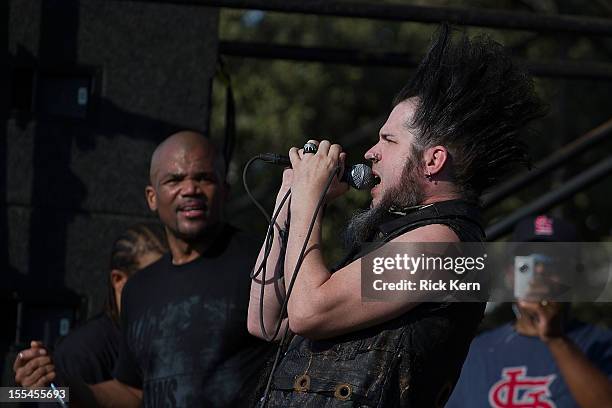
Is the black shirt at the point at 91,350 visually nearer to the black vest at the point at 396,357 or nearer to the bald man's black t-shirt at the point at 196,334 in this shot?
the bald man's black t-shirt at the point at 196,334

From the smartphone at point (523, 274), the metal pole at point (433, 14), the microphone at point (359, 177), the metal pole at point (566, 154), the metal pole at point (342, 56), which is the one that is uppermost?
the metal pole at point (342, 56)

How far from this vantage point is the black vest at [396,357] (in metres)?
2.90

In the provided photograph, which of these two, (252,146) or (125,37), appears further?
(252,146)

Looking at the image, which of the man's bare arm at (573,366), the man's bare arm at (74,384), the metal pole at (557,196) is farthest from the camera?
the metal pole at (557,196)

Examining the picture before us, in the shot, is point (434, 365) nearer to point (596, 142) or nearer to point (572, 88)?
point (596, 142)

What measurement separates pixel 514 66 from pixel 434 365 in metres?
0.84

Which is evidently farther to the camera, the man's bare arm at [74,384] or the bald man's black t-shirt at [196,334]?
the bald man's black t-shirt at [196,334]

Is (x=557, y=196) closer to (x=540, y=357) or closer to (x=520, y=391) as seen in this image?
(x=540, y=357)

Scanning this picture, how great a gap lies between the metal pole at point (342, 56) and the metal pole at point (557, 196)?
48cm

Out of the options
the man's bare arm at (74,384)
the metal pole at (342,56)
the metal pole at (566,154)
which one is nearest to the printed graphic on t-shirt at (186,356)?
the man's bare arm at (74,384)

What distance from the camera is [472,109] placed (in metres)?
3.08

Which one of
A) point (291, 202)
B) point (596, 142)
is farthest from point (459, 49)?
point (596, 142)

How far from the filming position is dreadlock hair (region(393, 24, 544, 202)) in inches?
121

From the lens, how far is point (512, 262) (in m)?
4.76
